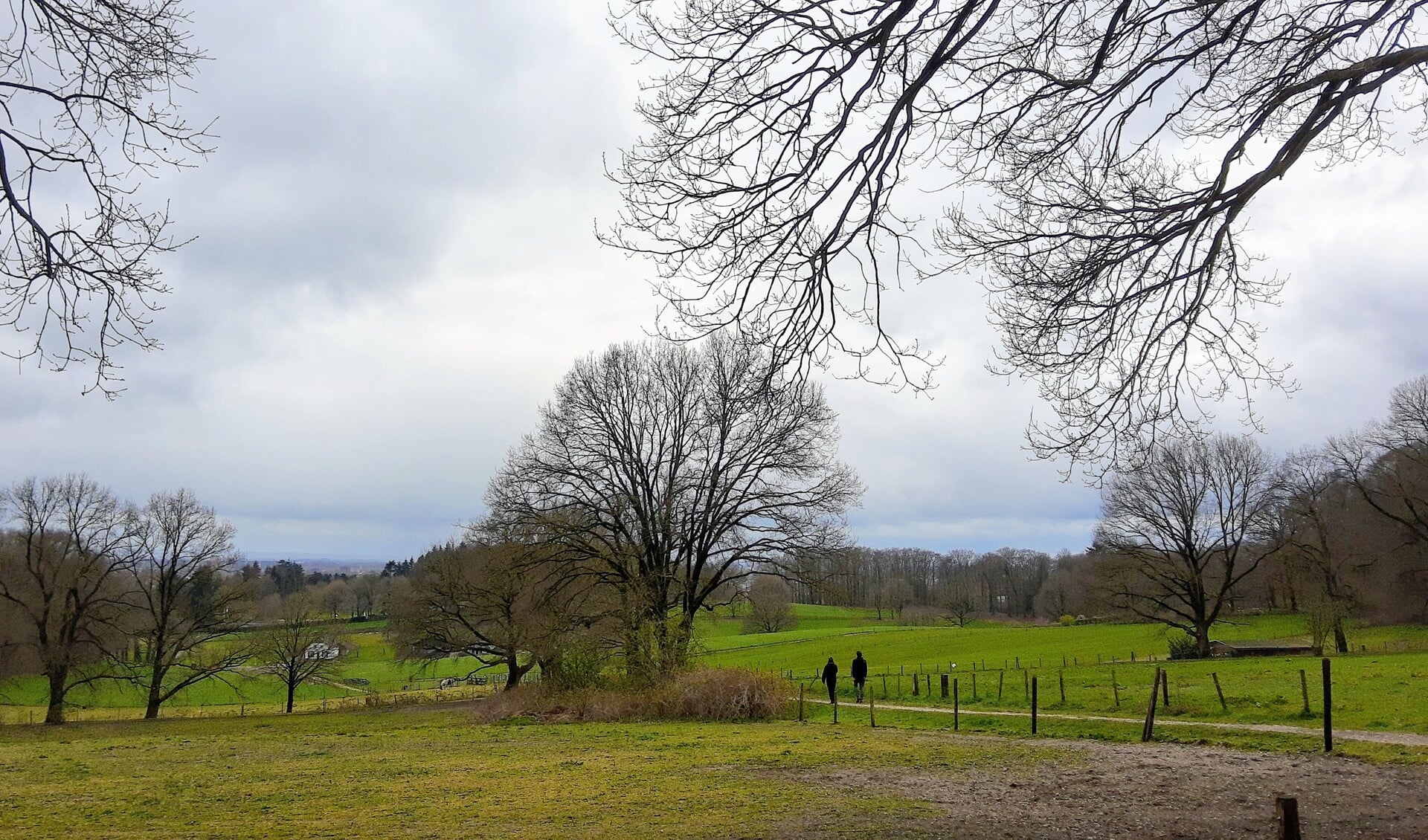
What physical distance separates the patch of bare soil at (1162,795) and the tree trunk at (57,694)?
133 ft

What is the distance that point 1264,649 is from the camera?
136 ft

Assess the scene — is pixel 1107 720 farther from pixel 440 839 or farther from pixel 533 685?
pixel 533 685

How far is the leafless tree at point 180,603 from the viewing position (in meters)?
42.2

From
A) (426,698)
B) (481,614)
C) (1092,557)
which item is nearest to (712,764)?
(481,614)

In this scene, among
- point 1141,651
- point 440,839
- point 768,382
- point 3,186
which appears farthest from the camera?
point 1141,651

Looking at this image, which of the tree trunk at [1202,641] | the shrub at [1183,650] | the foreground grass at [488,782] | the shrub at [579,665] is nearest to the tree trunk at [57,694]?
the foreground grass at [488,782]

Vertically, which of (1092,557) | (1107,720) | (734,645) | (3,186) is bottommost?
(734,645)

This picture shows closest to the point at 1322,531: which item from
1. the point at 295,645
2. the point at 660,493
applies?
the point at 660,493

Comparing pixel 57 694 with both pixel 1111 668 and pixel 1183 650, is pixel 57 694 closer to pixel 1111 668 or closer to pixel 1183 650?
pixel 1111 668

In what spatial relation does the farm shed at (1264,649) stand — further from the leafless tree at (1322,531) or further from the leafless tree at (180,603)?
the leafless tree at (180,603)

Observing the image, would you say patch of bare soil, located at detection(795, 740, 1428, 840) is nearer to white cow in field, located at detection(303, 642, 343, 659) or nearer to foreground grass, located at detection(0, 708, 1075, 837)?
foreground grass, located at detection(0, 708, 1075, 837)

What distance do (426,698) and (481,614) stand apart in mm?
10326

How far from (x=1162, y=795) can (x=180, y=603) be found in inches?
1877

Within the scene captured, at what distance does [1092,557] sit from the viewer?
5153 cm
